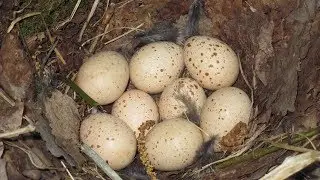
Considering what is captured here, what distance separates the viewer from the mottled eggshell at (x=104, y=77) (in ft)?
10.4

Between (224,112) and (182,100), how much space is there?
10.7 inches

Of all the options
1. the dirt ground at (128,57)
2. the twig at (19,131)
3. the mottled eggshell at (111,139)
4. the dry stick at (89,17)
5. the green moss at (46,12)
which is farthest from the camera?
the dry stick at (89,17)

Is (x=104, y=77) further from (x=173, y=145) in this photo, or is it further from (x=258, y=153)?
(x=258, y=153)

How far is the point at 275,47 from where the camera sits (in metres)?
3.27

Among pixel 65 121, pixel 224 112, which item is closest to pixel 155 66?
pixel 224 112

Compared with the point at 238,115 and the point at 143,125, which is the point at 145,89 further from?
the point at 238,115

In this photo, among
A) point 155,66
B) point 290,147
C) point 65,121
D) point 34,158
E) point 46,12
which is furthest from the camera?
point 46,12

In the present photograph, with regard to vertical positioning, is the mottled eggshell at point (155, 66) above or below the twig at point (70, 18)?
below

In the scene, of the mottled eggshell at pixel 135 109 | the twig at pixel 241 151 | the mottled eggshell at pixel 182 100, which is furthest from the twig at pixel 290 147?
the mottled eggshell at pixel 135 109

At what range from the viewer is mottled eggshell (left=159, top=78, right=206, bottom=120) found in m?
3.16

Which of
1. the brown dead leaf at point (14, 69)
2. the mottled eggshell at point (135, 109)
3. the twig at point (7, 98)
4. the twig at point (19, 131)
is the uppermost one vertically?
the brown dead leaf at point (14, 69)

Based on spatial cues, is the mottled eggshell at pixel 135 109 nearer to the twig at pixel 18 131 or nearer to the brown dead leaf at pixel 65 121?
the brown dead leaf at pixel 65 121

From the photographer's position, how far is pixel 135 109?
3.15 m

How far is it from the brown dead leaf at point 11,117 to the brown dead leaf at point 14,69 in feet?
0.24
